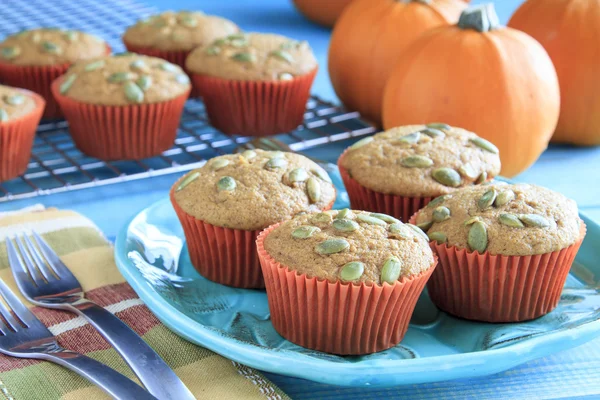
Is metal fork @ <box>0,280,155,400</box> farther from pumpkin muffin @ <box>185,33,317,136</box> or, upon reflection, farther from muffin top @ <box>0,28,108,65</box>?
muffin top @ <box>0,28,108,65</box>

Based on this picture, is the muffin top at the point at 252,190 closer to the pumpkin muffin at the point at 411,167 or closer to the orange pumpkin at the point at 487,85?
the pumpkin muffin at the point at 411,167

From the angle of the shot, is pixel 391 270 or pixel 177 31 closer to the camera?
pixel 391 270

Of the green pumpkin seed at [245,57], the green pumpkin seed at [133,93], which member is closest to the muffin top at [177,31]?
the green pumpkin seed at [245,57]

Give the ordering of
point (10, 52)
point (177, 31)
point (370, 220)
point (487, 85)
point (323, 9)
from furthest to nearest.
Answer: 1. point (323, 9)
2. point (177, 31)
3. point (10, 52)
4. point (487, 85)
5. point (370, 220)

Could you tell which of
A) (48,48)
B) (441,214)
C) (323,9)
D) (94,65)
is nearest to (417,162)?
(441,214)

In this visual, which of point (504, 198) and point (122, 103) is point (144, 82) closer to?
point (122, 103)

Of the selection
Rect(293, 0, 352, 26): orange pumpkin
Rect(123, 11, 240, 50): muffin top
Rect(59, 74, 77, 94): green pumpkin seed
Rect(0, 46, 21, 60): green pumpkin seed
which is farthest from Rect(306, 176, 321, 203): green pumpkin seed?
Rect(293, 0, 352, 26): orange pumpkin

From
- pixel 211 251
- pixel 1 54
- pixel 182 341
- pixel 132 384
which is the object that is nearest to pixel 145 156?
pixel 1 54
